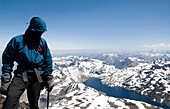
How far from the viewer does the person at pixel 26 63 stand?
585 centimetres

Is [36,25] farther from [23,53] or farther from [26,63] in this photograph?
[26,63]

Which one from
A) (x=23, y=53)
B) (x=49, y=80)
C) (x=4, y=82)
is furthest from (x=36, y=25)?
(x=49, y=80)

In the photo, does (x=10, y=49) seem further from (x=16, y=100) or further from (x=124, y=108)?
(x=124, y=108)

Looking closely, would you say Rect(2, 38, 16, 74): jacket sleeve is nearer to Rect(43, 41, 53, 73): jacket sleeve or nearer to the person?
the person

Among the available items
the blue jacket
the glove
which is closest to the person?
the blue jacket

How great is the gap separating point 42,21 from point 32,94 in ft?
13.5

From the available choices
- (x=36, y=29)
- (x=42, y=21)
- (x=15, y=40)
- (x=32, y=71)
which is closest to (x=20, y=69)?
(x=32, y=71)

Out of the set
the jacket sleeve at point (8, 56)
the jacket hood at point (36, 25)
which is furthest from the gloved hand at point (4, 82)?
the jacket hood at point (36, 25)

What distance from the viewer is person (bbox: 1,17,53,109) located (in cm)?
585

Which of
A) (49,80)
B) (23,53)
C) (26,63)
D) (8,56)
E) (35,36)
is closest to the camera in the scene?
(8,56)

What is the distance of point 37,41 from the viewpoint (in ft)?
21.9

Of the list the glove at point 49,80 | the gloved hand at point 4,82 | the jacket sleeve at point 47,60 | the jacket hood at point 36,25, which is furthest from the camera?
the glove at point 49,80

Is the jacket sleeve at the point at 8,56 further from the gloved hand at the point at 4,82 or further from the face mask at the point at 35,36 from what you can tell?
the face mask at the point at 35,36

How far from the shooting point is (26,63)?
20.4 feet
